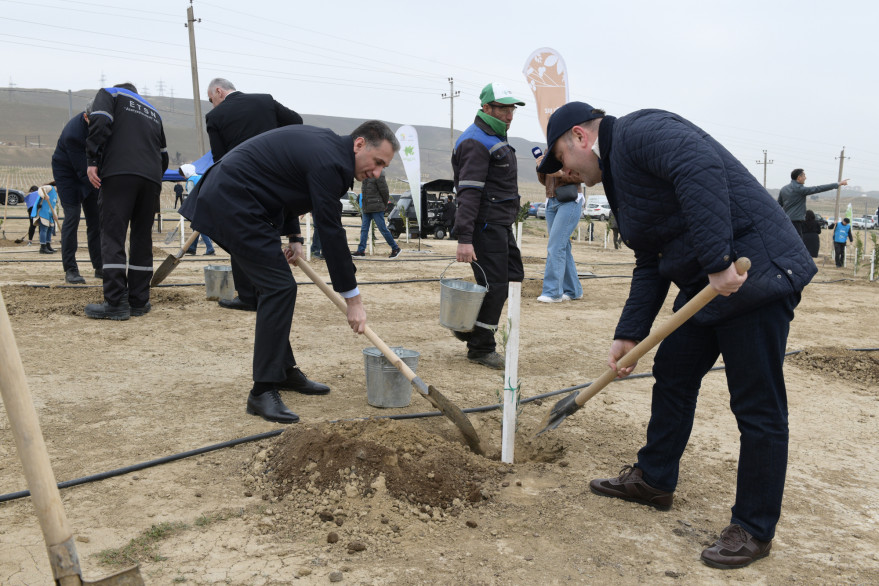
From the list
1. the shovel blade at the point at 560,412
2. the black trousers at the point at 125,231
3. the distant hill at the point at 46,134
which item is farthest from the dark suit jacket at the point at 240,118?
the distant hill at the point at 46,134

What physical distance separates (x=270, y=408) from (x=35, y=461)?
6.99 ft

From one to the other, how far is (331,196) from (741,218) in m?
2.11

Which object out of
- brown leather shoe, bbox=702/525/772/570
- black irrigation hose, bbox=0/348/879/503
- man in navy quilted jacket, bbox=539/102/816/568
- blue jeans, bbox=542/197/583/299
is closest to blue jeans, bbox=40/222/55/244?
blue jeans, bbox=542/197/583/299

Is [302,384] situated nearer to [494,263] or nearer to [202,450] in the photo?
[202,450]

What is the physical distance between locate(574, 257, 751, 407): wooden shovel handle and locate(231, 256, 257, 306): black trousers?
423 centimetres

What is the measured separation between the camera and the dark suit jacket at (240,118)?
568cm

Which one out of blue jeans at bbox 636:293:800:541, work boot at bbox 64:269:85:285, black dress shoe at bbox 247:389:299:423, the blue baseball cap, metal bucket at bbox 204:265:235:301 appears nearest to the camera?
blue jeans at bbox 636:293:800:541

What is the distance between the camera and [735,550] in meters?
2.57

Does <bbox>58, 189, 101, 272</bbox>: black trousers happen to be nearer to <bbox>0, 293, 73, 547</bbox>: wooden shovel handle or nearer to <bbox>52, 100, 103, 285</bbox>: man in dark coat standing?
<bbox>52, 100, 103, 285</bbox>: man in dark coat standing

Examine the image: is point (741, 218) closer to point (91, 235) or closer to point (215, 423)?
point (215, 423)

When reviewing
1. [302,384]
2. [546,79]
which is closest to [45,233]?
[546,79]

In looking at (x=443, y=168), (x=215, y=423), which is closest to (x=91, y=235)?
(x=215, y=423)

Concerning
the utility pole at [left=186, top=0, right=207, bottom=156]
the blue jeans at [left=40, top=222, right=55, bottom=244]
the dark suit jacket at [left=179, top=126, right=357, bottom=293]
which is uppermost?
the utility pole at [left=186, top=0, right=207, bottom=156]

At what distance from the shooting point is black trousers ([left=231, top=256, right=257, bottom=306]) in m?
Result: 6.47
